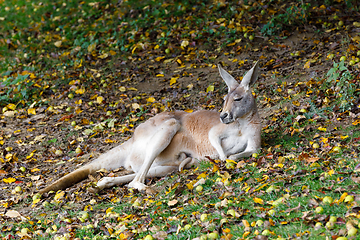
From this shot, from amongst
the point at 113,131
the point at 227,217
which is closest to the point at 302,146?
the point at 227,217

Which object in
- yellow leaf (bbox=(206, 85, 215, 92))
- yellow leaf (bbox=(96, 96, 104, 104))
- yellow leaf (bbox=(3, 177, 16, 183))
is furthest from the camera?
yellow leaf (bbox=(96, 96, 104, 104))

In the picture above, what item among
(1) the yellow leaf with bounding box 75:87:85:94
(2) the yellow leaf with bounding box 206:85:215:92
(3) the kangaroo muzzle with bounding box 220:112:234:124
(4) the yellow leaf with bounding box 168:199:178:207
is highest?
(3) the kangaroo muzzle with bounding box 220:112:234:124

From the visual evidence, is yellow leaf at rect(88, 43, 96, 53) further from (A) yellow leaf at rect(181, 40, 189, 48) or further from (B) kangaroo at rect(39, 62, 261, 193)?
(B) kangaroo at rect(39, 62, 261, 193)

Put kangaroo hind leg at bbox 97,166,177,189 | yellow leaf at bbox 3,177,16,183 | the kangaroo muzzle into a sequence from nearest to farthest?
1. the kangaroo muzzle
2. kangaroo hind leg at bbox 97,166,177,189
3. yellow leaf at bbox 3,177,16,183

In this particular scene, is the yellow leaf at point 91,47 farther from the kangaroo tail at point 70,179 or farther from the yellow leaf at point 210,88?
the kangaroo tail at point 70,179

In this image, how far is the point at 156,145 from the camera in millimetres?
5203

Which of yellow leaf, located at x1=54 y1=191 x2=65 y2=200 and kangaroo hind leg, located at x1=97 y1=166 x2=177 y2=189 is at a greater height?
yellow leaf, located at x1=54 y1=191 x2=65 y2=200

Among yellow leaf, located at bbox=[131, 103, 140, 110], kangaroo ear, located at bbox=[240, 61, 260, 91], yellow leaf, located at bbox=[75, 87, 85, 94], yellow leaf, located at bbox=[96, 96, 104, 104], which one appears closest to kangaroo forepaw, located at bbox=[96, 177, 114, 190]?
kangaroo ear, located at bbox=[240, 61, 260, 91]

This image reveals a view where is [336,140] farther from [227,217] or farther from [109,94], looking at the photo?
[109,94]

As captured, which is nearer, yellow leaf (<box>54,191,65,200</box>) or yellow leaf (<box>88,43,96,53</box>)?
yellow leaf (<box>54,191,65,200</box>)

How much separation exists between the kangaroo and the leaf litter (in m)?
0.17

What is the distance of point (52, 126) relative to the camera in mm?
7777

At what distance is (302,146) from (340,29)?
4.52 m

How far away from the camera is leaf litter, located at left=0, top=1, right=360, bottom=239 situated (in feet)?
12.3
